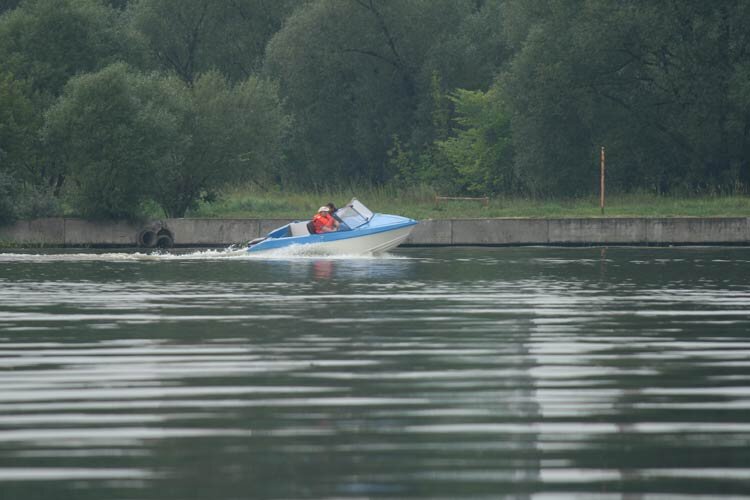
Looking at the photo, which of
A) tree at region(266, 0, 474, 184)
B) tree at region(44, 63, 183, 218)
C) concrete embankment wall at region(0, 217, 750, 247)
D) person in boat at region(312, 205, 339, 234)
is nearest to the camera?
person in boat at region(312, 205, 339, 234)

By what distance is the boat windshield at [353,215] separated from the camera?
42.7 meters

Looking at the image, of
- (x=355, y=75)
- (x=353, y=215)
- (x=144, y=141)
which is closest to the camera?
(x=353, y=215)

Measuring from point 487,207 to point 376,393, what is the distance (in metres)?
45.5

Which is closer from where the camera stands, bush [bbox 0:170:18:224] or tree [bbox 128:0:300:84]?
bush [bbox 0:170:18:224]

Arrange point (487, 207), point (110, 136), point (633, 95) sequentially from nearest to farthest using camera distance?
point (110, 136) < point (487, 207) < point (633, 95)

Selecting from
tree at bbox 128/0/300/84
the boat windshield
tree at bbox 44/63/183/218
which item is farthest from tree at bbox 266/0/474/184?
the boat windshield

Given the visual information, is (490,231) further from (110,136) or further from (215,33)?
(215,33)

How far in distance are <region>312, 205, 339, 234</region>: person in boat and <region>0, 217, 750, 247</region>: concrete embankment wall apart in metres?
8.99

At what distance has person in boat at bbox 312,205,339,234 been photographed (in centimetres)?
4206

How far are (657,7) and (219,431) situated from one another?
55.2 metres

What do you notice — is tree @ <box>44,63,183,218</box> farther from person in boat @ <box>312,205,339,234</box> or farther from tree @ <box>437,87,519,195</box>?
tree @ <box>437,87,519,195</box>

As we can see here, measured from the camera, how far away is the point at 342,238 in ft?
137

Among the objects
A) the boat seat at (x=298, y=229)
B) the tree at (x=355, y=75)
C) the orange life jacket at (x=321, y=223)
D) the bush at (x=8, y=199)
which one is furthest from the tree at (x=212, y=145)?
the tree at (x=355, y=75)

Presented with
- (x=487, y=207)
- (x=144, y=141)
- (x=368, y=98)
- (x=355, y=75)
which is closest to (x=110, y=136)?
(x=144, y=141)
